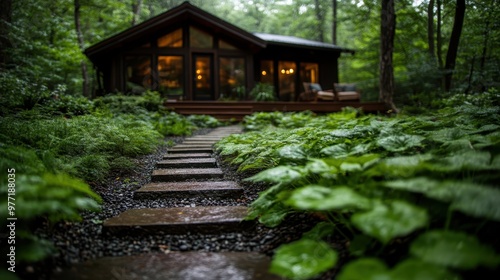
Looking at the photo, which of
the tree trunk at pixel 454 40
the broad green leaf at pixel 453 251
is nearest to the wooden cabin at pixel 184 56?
the tree trunk at pixel 454 40

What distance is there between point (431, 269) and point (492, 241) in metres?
0.71

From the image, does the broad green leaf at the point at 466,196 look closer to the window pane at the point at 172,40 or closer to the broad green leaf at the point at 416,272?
the broad green leaf at the point at 416,272

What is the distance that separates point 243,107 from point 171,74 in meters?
4.15

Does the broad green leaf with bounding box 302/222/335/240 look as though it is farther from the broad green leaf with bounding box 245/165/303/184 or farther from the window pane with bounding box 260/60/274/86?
the window pane with bounding box 260/60/274/86

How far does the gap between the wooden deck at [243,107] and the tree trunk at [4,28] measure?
16.5ft

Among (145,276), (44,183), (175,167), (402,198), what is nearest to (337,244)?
(402,198)

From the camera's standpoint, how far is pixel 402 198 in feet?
4.97

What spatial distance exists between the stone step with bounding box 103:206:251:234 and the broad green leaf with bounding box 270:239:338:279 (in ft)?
2.81

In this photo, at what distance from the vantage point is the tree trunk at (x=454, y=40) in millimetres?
9453

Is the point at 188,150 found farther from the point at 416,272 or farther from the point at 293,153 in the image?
the point at 416,272

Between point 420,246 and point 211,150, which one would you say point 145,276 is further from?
point 211,150

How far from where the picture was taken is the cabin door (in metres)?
13.0

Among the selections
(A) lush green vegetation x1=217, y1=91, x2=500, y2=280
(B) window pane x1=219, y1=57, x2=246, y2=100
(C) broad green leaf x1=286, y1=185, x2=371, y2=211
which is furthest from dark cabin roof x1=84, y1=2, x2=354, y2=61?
(C) broad green leaf x1=286, y1=185, x2=371, y2=211

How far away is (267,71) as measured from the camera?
15094 millimetres
